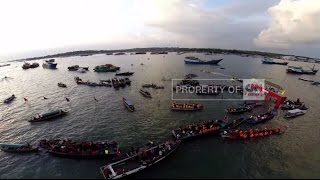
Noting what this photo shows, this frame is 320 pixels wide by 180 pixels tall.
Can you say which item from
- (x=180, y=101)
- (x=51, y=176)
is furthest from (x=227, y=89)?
(x=51, y=176)

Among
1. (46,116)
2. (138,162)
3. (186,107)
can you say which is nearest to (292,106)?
(186,107)

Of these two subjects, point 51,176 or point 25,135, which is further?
point 25,135

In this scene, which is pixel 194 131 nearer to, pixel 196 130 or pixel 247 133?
pixel 196 130

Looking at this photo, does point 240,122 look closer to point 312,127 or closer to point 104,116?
point 312,127

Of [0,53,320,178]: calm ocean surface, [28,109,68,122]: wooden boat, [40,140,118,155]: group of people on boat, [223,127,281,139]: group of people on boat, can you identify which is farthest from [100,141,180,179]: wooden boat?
[28,109,68,122]: wooden boat

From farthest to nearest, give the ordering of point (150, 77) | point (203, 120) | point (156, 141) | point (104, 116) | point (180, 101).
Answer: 1. point (150, 77)
2. point (180, 101)
3. point (104, 116)
4. point (203, 120)
5. point (156, 141)

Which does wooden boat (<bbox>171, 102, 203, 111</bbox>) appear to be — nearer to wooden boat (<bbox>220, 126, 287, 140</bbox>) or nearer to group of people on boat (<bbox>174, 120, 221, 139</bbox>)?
group of people on boat (<bbox>174, 120, 221, 139</bbox>)

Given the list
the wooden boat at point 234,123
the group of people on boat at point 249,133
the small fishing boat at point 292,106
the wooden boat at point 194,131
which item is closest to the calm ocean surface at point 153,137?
the wooden boat at point 194,131
